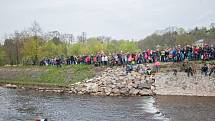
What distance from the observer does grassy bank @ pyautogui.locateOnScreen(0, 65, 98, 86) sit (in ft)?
154

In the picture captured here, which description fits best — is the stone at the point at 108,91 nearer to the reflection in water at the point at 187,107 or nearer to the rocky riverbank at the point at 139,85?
the rocky riverbank at the point at 139,85

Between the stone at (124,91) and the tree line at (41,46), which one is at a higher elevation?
the tree line at (41,46)

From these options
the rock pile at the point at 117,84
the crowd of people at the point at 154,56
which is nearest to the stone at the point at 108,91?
the rock pile at the point at 117,84

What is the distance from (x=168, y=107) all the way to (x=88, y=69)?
19.7m

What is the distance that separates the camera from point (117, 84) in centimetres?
4050

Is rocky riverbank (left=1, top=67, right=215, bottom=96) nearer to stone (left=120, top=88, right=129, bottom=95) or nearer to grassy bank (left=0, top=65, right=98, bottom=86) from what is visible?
stone (left=120, top=88, right=129, bottom=95)

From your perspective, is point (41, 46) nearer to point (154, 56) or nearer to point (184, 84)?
point (154, 56)

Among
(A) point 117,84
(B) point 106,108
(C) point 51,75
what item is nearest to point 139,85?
(A) point 117,84

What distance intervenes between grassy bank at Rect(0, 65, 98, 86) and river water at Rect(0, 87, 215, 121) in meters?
8.06

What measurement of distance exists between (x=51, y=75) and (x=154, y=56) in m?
15.4

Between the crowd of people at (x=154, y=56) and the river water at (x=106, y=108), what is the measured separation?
645 centimetres

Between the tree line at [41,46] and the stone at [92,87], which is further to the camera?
the tree line at [41,46]

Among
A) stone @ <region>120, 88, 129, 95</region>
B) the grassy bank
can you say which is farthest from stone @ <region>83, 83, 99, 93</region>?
the grassy bank

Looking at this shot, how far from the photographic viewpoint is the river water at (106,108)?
85.4 ft
